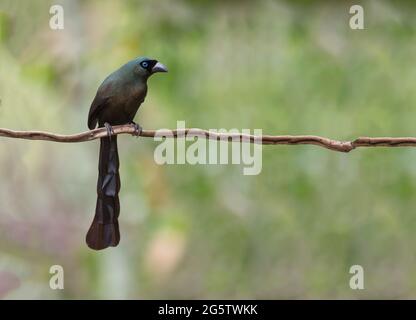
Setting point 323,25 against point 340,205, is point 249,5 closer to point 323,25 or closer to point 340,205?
point 323,25

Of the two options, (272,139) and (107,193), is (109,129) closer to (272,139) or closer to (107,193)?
(107,193)

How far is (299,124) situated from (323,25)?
0.53 meters

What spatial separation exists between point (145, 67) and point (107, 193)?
577mm

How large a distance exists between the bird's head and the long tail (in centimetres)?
31

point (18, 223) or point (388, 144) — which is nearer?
point (388, 144)

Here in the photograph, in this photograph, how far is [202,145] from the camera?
329 centimetres

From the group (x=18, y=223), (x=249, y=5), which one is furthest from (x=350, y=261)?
(x=18, y=223)

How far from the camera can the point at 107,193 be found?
287 centimetres

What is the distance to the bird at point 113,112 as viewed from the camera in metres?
2.82

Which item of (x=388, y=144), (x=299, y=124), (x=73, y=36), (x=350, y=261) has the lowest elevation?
(x=350, y=261)

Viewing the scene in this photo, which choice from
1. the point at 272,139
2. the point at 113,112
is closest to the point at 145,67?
the point at 113,112
